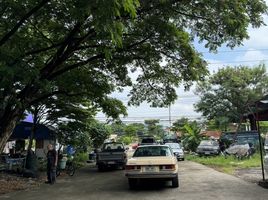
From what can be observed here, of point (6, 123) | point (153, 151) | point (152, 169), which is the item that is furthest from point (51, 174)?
point (152, 169)

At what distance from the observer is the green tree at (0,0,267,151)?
518 inches

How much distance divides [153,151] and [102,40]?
4.74m

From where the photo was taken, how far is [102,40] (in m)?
16.8

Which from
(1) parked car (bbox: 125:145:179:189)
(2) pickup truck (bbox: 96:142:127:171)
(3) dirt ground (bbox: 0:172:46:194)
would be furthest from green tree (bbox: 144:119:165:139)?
(1) parked car (bbox: 125:145:179:189)

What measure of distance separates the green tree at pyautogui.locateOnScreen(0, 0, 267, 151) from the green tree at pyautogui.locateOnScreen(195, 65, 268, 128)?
103 feet

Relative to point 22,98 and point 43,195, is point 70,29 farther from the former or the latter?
point 43,195

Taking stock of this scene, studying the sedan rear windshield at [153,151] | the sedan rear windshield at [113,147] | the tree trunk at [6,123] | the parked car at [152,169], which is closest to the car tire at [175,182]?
the parked car at [152,169]

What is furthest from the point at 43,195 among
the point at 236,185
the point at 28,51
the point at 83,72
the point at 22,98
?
the point at 83,72

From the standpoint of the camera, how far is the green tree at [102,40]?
13148 mm

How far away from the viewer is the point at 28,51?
16.8 meters

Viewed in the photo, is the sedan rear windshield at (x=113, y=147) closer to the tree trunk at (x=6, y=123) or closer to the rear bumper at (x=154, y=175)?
the tree trunk at (x=6, y=123)

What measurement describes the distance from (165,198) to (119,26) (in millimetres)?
5961

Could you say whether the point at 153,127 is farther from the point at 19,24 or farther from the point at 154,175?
the point at 19,24

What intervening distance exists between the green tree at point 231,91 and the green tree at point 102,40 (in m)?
31.4
